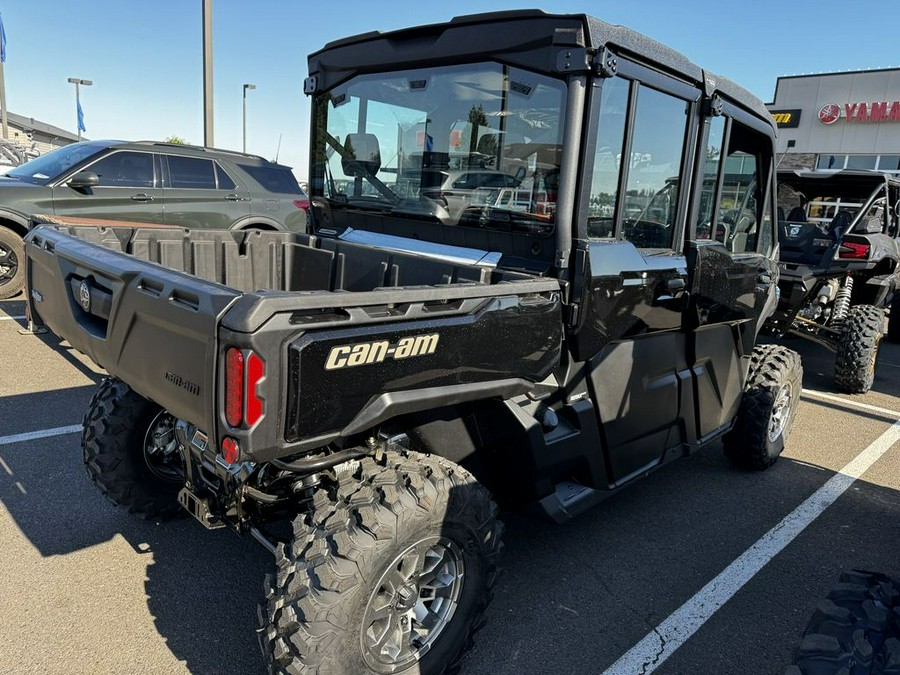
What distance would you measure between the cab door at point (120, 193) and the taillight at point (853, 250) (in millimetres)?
7777

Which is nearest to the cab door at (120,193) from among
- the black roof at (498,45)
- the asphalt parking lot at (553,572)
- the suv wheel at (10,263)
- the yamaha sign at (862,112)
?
the suv wheel at (10,263)

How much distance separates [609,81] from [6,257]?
7.48m

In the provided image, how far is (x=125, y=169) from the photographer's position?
7910mm

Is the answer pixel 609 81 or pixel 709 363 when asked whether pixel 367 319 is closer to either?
pixel 609 81

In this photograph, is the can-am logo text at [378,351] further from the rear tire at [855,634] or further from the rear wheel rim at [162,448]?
the rear wheel rim at [162,448]

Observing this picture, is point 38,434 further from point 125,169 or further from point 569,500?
point 125,169

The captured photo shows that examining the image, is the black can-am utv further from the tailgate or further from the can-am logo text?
the tailgate

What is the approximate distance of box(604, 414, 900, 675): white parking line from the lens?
2723 mm

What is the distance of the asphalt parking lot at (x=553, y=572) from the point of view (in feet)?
8.69

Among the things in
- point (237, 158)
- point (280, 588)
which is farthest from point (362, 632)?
point (237, 158)

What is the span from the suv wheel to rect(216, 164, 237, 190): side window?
2.36 meters

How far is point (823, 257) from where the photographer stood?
698 cm

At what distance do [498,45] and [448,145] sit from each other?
0.57 metres

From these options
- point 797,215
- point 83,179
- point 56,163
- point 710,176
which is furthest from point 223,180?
point 797,215
